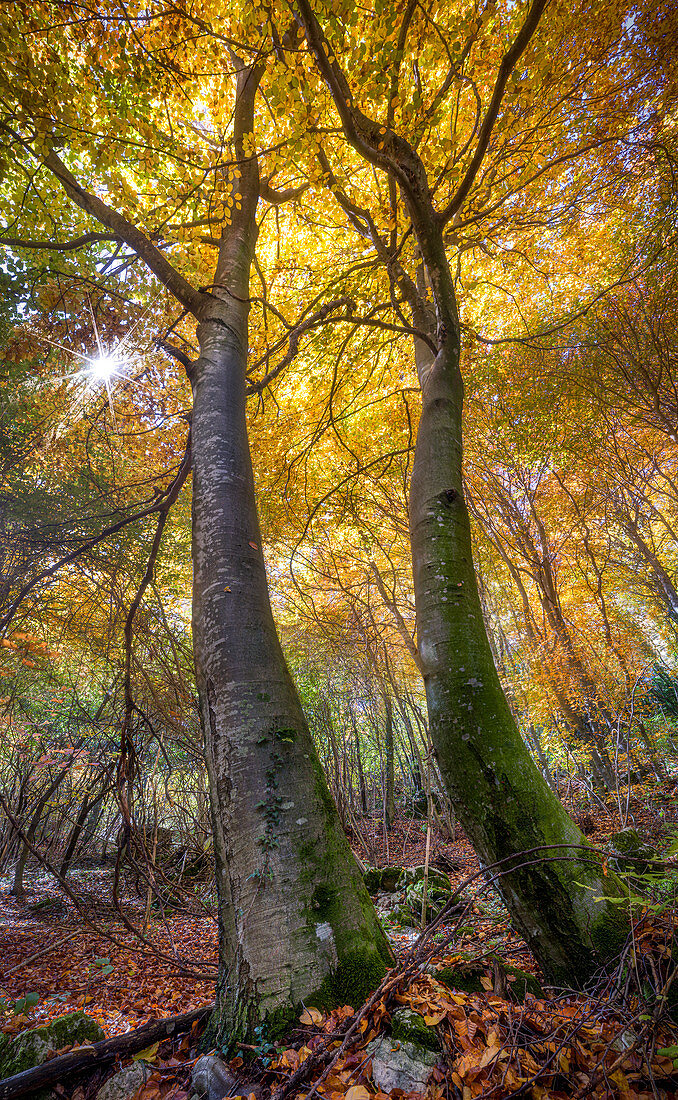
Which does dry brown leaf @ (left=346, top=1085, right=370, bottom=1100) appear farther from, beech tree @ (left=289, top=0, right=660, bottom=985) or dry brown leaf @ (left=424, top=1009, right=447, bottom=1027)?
beech tree @ (left=289, top=0, right=660, bottom=985)

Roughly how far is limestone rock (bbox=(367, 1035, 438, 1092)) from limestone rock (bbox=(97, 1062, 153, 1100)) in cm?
86

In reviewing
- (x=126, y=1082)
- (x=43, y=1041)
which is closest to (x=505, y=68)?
(x=126, y=1082)

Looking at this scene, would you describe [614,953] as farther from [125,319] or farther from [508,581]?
[508,581]

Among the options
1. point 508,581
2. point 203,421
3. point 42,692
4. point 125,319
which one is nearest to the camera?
point 203,421

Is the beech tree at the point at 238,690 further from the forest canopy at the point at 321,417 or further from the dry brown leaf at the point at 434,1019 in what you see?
the dry brown leaf at the point at 434,1019

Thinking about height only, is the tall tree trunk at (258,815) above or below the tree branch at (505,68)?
below

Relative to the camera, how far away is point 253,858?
1.52 metres

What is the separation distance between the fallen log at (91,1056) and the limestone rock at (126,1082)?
0.09 m

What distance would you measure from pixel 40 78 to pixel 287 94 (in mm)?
1539

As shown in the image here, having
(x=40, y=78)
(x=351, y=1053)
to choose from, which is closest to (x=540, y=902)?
(x=351, y=1053)

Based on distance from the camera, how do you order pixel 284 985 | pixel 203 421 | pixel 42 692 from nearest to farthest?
pixel 284 985 → pixel 203 421 → pixel 42 692

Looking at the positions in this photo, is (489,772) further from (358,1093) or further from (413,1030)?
A: (358,1093)

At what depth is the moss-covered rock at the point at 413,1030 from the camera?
4.12ft

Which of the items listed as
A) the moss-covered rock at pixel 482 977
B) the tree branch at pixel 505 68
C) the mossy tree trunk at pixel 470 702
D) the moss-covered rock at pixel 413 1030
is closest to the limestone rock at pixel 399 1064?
the moss-covered rock at pixel 413 1030
